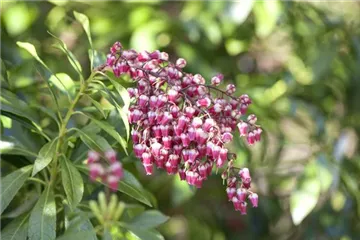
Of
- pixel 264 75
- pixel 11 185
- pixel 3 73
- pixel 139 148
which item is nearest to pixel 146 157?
pixel 139 148

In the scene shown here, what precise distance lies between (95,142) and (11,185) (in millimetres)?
220

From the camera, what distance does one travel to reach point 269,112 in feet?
8.40

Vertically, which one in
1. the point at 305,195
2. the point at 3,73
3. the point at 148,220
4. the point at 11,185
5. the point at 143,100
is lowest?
the point at 305,195

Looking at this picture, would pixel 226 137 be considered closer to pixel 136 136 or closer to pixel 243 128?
pixel 243 128

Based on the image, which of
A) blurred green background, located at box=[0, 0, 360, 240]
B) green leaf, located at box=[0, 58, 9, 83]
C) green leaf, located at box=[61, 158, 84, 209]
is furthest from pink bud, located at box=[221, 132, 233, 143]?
blurred green background, located at box=[0, 0, 360, 240]

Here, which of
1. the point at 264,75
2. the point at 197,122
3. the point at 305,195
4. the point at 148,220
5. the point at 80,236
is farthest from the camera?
the point at 264,75

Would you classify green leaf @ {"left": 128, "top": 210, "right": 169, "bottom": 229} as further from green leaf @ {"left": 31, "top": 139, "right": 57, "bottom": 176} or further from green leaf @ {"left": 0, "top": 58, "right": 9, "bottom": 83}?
green leaf @ {"left": 0, "top": 58, "right": 9, "bottom": 83}

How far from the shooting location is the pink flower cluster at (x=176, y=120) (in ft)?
4.61

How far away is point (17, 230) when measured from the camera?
161 centimetres

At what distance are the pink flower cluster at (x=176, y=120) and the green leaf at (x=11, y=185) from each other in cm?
31

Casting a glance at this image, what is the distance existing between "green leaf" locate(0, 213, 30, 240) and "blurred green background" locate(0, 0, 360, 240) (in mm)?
843

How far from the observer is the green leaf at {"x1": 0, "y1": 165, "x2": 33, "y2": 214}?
61.4 inches

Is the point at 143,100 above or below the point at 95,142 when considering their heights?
above

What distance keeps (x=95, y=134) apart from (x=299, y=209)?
0.87m
